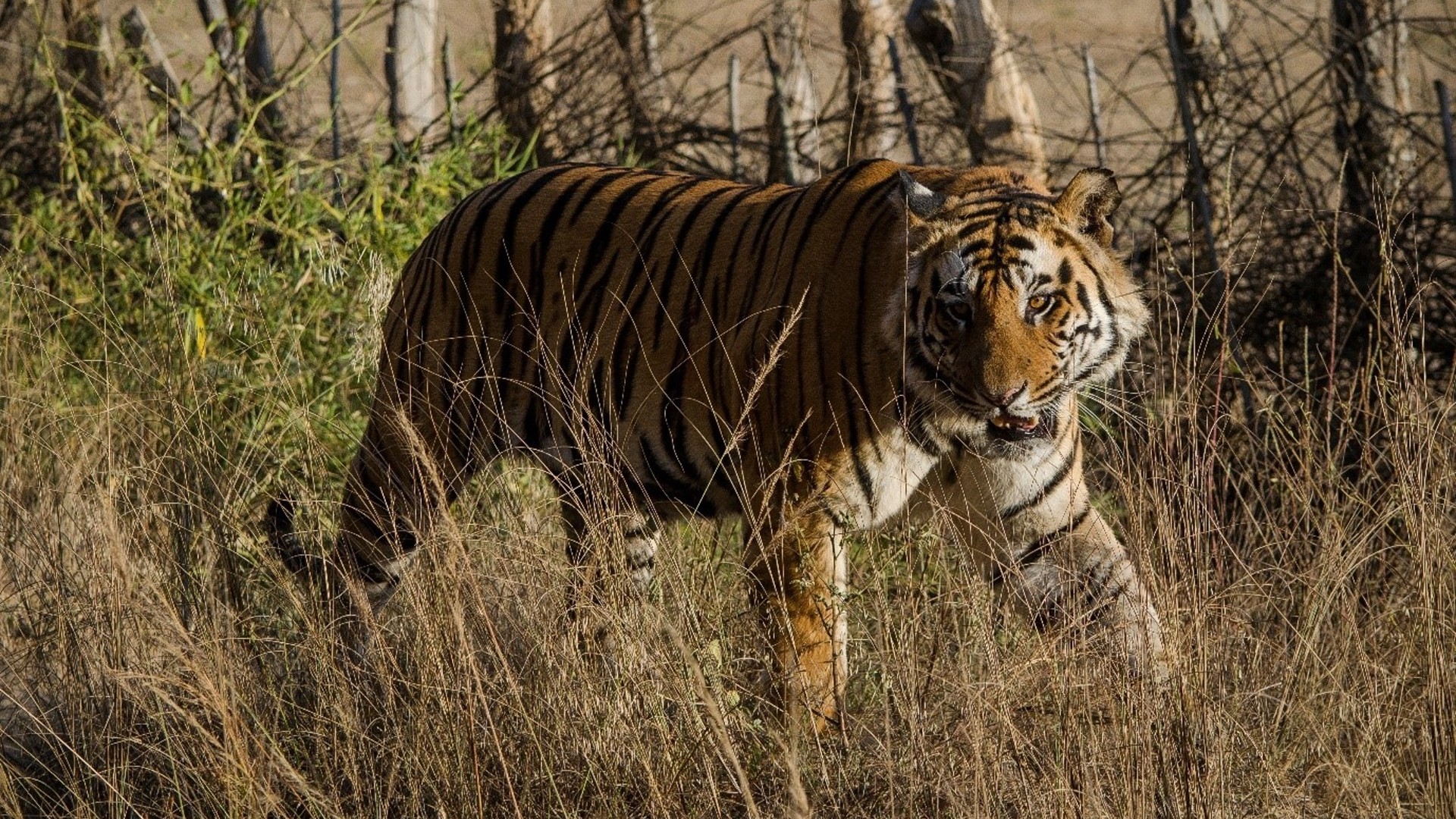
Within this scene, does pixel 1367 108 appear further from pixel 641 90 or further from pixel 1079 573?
pixel 641 90

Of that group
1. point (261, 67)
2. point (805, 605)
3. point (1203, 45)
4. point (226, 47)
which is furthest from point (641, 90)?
point (805, 605)

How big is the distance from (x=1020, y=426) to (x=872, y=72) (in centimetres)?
416

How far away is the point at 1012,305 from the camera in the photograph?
10.3ft

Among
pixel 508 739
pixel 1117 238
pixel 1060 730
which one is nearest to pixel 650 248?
pixel 508 739

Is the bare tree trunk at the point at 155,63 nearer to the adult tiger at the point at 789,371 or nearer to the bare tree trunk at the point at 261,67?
the bare tree trunk at the point at 261,67

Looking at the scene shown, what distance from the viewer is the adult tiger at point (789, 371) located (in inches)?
123

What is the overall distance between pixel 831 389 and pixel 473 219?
1389 mm

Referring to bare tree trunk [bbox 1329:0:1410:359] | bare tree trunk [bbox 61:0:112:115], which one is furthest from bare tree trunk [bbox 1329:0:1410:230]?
bare tree trunk [bbox 61:0:112:115]

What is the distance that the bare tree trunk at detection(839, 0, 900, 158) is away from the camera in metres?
7.01

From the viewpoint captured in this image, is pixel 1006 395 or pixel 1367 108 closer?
pixel 1006 395

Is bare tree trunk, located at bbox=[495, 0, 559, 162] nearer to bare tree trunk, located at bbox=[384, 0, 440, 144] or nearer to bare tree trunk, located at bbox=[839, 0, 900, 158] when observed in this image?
bare tree trunk, located at bbox=[384, 0, 440, 144]

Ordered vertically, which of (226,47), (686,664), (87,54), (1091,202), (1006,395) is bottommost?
(686,664)

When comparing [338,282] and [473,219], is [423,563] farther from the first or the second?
[338,282]

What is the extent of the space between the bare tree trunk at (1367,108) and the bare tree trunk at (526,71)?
3.30 metres
